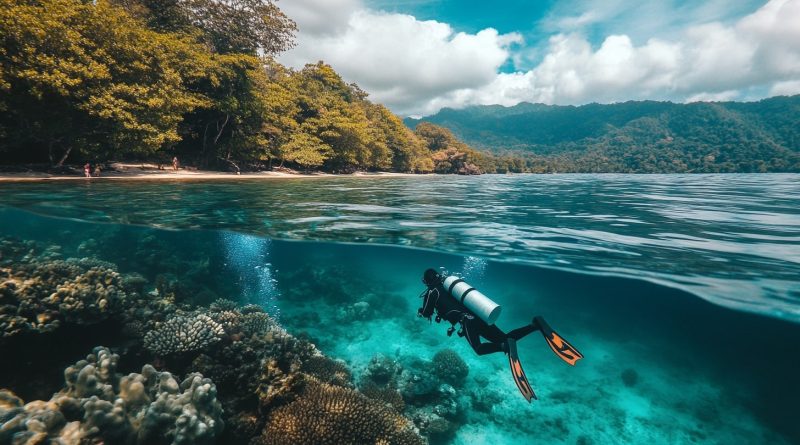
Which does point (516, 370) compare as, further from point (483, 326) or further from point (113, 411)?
point (113, 411)

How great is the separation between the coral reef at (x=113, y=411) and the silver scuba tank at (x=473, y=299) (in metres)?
4.20

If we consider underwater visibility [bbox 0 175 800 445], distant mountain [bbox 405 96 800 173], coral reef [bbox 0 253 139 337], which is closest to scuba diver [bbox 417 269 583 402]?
underwater visibility [bbox 0 175 800 445]

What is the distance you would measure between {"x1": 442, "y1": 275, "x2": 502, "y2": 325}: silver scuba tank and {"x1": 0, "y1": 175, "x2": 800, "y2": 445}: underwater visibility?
0.06 m

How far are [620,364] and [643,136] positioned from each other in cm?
16952

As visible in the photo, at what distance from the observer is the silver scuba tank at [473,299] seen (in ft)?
17.8

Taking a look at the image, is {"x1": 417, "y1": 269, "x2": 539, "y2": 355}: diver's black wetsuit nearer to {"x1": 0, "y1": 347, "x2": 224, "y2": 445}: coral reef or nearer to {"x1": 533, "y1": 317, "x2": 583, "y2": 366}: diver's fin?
{"x1": 533, "y1": 317, "x2": 583, "y2": 366}: diver's fin

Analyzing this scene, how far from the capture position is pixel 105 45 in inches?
749

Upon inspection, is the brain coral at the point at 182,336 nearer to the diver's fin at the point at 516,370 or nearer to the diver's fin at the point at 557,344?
the diver's fin at the point at 516,370

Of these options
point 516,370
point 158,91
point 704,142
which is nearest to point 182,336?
point 516,370

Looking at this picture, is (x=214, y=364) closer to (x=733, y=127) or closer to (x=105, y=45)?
(x=105, y=45)

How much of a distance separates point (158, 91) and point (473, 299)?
82.9 feet

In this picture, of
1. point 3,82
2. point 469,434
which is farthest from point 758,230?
point 3,82

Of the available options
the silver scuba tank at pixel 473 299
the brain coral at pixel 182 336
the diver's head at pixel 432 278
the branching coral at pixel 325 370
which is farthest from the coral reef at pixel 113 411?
the silver scuba tank at pixel 473 299

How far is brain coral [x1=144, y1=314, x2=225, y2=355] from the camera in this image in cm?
648
